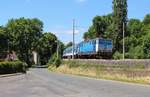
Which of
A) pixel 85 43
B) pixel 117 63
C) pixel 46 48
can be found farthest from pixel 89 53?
pixel 46 48

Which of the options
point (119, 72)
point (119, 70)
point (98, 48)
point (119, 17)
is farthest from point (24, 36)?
point (119, 72)

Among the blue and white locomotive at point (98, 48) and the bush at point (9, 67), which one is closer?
the bush at point (9, 67)

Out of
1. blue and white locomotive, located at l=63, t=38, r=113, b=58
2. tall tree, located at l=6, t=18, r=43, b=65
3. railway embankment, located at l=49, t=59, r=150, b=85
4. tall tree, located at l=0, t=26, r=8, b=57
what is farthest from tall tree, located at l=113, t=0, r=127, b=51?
tall tree, located at l=6, t=18, r=43, b=65

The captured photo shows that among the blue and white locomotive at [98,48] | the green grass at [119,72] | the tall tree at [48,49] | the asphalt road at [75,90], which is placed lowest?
the asphalt road at [75,90]

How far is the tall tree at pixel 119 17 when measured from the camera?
108 m

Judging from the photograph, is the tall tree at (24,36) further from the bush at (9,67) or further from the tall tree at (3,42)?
the bush at (9,67)

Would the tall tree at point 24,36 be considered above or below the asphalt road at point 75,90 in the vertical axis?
above

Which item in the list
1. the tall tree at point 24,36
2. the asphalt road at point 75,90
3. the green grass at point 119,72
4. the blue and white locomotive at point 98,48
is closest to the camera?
the asphalt road at point 75,90

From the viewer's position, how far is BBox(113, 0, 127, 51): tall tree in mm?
108469

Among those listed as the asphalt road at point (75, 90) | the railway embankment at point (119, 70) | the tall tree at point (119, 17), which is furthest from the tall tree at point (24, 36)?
the asphalt road at point (75, 90)

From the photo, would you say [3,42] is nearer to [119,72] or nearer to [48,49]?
[48,49]

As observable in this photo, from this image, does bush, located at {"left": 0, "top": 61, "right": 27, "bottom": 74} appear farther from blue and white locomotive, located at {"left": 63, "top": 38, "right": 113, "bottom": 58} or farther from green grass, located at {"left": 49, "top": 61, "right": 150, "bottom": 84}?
blue and white locomotive, located at {"left": 63, "top": 38, "right": 113, "bottom": 58}

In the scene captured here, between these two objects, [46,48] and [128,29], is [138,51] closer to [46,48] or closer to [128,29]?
[128,29]

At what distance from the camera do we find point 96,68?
5806cm
